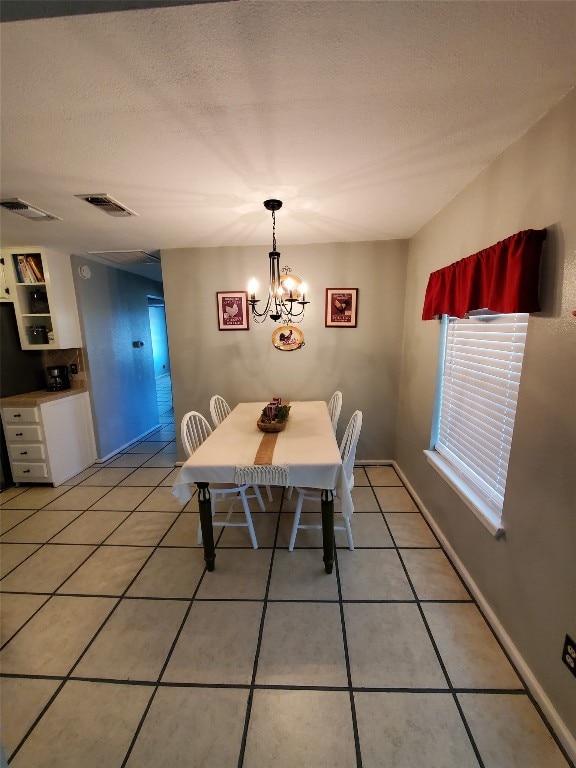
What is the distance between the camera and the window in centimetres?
145

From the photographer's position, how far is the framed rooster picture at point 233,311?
308 centimetres

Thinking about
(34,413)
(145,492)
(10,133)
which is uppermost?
(10,133)

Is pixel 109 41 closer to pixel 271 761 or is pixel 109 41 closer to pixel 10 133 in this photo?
pixel 10 133

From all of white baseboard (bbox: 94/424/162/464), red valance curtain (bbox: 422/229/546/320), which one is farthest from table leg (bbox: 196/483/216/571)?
white baseboard (bbox: 94/424/162/464)

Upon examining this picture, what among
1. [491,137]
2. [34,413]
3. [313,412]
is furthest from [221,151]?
[34,413]

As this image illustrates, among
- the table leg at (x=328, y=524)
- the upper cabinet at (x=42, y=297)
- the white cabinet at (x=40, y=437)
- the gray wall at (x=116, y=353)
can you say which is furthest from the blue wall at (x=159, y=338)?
the table leg at (x=328, y=524)

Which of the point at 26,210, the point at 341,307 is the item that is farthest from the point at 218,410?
the point at 26,210

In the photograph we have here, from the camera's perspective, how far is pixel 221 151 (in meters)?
1.39

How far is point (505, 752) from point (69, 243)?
4.36m

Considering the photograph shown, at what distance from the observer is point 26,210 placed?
2.01 metres

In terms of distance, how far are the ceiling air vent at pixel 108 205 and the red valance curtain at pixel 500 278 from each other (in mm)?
2248

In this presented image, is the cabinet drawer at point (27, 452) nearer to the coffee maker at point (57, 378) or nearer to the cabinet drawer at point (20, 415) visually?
the cabinet drawer at point (20, 415)

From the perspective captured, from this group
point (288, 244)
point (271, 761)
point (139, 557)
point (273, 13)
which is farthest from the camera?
point (288, 244)

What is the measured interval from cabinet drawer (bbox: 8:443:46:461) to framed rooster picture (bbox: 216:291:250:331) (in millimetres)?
2168
